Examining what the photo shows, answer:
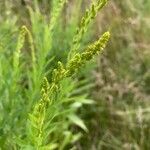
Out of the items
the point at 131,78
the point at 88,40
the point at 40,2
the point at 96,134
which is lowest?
the point at 96,134

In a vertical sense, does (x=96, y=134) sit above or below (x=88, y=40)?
below

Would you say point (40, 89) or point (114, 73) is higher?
point (114, 73)

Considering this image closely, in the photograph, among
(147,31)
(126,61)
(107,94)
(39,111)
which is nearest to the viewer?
(39,111)

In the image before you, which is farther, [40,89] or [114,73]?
[114,73]

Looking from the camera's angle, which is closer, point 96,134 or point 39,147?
point 39,147

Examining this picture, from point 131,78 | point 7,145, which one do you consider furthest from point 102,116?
point 7,145

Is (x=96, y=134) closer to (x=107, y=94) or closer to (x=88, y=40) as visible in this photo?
(x=107, y=94)

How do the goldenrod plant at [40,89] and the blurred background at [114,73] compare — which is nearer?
the goldenrod plant at [40,89]

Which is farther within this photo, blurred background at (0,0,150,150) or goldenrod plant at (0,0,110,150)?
blurred background at (0,0,150,150)
